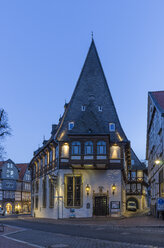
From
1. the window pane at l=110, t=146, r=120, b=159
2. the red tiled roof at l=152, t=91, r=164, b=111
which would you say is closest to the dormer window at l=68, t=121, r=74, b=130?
the window pane at l=110, t=146, r=120, b=159

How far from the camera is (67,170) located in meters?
38.4

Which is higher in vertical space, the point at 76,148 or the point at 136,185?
the point at 76,148

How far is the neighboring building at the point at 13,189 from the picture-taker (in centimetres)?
8812

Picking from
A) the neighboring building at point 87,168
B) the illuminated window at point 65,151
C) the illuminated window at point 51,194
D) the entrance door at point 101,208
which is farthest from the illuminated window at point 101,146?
the illuminated window at point 51,194

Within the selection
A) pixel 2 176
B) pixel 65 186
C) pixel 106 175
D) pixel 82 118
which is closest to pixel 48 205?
pixel 65 186

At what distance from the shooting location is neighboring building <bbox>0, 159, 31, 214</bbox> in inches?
3469

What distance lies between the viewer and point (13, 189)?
9025cm

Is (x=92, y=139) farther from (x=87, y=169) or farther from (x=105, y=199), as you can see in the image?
(x=105, y=199)

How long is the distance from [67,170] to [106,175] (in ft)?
14.0

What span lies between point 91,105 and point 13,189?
54442 mm

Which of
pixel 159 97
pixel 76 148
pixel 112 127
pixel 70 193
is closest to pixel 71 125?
pixel 76 148

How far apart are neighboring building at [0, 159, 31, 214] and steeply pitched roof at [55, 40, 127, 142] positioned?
49212 millimetres

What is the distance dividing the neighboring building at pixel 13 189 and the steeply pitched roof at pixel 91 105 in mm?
49212

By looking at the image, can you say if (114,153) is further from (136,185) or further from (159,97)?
(136,185)
